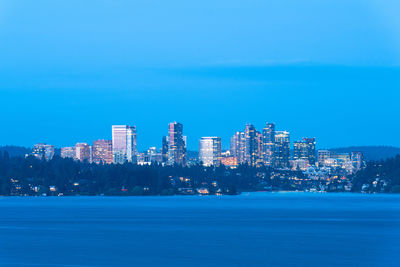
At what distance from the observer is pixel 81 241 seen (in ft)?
230

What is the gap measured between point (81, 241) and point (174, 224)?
2775cm

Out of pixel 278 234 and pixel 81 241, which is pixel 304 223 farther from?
pixel 81 241

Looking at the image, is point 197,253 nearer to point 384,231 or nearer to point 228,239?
point 228,239

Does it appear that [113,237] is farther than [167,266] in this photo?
Yes

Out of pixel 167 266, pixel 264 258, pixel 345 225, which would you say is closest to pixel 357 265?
pixel 264 258

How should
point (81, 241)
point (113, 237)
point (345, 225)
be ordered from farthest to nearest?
1. point (345, 225)
2. point (113, 237)
3. point (81, 241)

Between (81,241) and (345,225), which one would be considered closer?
(81,241)

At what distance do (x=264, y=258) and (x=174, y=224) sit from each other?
40354 mm

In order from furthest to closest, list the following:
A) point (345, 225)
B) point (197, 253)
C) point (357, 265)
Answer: point (345, 225), point (197, 253), point (357, 265)

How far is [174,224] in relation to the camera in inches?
3814

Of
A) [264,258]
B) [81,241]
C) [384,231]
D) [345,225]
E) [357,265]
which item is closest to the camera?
[357,265]

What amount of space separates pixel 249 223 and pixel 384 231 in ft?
67.1

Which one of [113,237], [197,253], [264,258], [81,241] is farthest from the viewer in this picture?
[113,237]

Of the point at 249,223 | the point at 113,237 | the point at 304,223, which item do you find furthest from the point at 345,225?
the point at 113,237
